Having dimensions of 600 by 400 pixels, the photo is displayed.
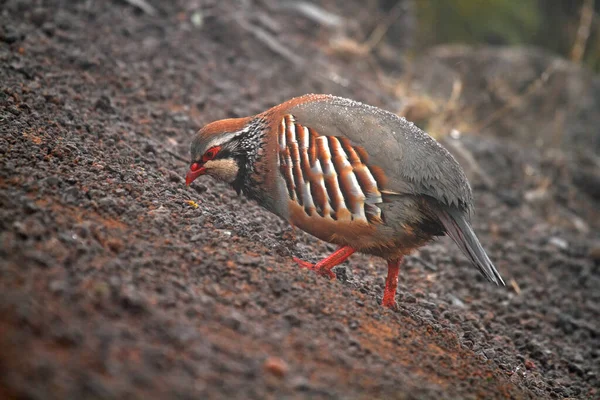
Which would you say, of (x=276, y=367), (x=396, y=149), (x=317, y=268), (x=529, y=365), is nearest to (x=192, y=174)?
(x=317, y=268)

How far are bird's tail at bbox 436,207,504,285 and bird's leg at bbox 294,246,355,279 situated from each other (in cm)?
63

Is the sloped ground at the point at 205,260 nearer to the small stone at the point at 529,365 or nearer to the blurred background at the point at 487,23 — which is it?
the small stone at the point at 529,365

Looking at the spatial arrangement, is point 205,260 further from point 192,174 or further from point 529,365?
point 529,365

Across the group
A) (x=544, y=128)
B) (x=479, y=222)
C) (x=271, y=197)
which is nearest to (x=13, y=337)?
(x=271, y=197)

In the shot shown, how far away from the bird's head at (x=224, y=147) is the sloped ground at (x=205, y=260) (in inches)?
10.9

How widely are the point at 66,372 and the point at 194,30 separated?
18.7ft

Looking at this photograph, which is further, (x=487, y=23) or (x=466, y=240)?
(x=487, y=23)

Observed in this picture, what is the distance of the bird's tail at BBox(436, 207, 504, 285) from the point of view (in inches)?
154

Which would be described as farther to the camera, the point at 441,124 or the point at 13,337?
the point at 441,124

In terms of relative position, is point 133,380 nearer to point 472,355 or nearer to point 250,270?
point 250,270

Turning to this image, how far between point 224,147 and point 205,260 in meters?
1.23

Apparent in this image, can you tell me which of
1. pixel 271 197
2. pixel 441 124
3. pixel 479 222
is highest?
pixel 441 124

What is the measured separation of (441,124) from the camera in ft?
25.7

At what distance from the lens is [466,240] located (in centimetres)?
397
